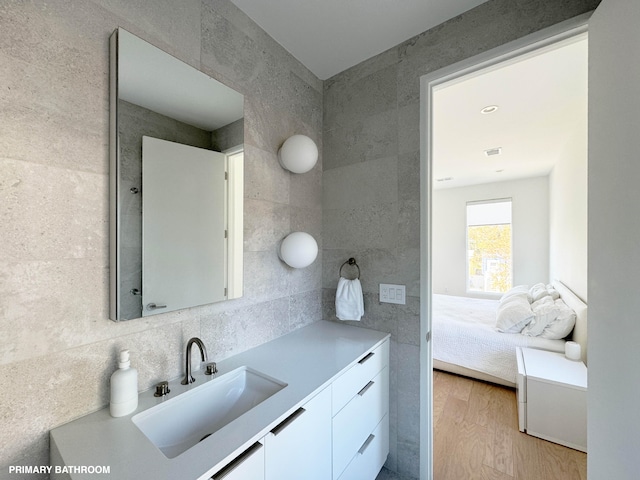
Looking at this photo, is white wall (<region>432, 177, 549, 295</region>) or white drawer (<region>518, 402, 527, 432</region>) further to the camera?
white wall (<region>432, 177, 549, 295</region>)

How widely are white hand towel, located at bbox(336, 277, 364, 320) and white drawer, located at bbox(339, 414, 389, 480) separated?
0.60 meters

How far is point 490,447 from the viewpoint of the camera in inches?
70.8

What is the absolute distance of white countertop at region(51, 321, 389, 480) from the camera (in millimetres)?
624

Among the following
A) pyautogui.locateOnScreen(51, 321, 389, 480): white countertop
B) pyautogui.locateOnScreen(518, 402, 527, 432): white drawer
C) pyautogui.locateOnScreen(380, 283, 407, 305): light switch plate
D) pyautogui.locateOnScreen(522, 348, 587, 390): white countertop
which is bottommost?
pyautogui.locateOnScreen(518, 402, 527, 432): white drawer

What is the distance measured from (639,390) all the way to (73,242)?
1.76 m

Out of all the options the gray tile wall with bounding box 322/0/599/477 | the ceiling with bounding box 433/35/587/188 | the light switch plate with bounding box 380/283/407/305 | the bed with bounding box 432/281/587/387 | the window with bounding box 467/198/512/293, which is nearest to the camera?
the gray tile wall with bounding box 322/0/599/477

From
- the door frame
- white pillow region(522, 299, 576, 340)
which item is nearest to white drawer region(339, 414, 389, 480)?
the door frame

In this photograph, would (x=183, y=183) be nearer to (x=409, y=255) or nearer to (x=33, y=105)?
(x=33, y=105)

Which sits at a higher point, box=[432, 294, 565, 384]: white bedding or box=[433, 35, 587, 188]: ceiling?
box=[433, 35, 587, 188]: ceiling

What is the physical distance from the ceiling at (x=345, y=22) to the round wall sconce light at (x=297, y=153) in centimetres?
59

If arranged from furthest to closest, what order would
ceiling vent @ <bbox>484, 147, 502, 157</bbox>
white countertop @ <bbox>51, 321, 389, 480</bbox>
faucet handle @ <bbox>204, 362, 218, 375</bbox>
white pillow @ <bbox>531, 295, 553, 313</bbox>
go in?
ceiling vent @ <bbox>484, 147, 502, 157</bbox> → white pillow @ <bbox>531, 295, 553, 313</bbox> → faucet handle @ <bbox>204, 362, 218, 375</bbox> → white countertop @ <bbox>51, 321, 389, 480</bbox>

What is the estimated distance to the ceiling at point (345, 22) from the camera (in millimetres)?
1280

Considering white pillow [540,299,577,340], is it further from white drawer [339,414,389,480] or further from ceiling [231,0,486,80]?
ceiling [231,0,486,80]

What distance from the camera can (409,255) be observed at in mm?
1484
